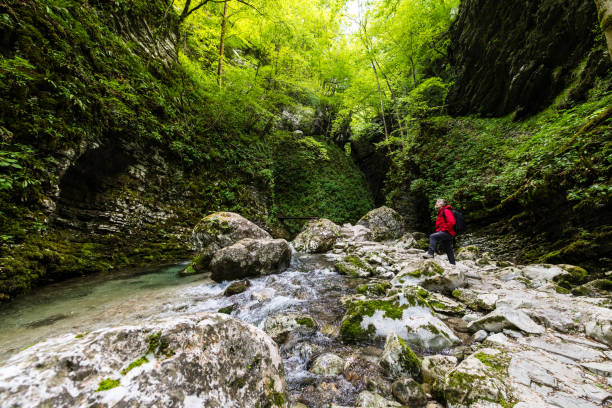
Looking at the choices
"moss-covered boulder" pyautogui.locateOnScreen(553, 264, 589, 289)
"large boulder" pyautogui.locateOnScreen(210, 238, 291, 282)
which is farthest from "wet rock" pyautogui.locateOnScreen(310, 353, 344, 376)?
"moss-covered boulder" pyautogui.locateOnScreen(553, 264, 589, 289)

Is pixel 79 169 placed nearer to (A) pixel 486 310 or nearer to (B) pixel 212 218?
(B) pixel 212 218

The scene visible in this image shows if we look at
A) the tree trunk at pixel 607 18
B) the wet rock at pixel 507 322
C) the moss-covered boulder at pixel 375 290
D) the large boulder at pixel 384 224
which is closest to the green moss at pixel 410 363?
the wet rock at pixel 507 322

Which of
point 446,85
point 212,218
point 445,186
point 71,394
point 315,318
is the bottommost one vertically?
point 315,318

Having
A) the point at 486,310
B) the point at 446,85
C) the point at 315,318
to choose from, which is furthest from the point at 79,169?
the point at 446,85

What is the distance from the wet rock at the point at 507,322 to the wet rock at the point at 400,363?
114 cm

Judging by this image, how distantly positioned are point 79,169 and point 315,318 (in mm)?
6879

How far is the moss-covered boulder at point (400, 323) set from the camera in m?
2.57

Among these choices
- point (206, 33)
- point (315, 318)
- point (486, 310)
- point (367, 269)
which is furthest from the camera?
point (206, 33)

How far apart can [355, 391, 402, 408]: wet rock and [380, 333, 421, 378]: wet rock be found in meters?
0.36

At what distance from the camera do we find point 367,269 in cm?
590

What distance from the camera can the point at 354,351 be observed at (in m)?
2.61

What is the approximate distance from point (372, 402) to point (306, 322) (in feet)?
4.87

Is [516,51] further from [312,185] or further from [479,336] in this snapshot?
[479,336]

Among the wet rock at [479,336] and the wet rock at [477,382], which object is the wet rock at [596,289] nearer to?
Result: the wet rock at [479,336]
